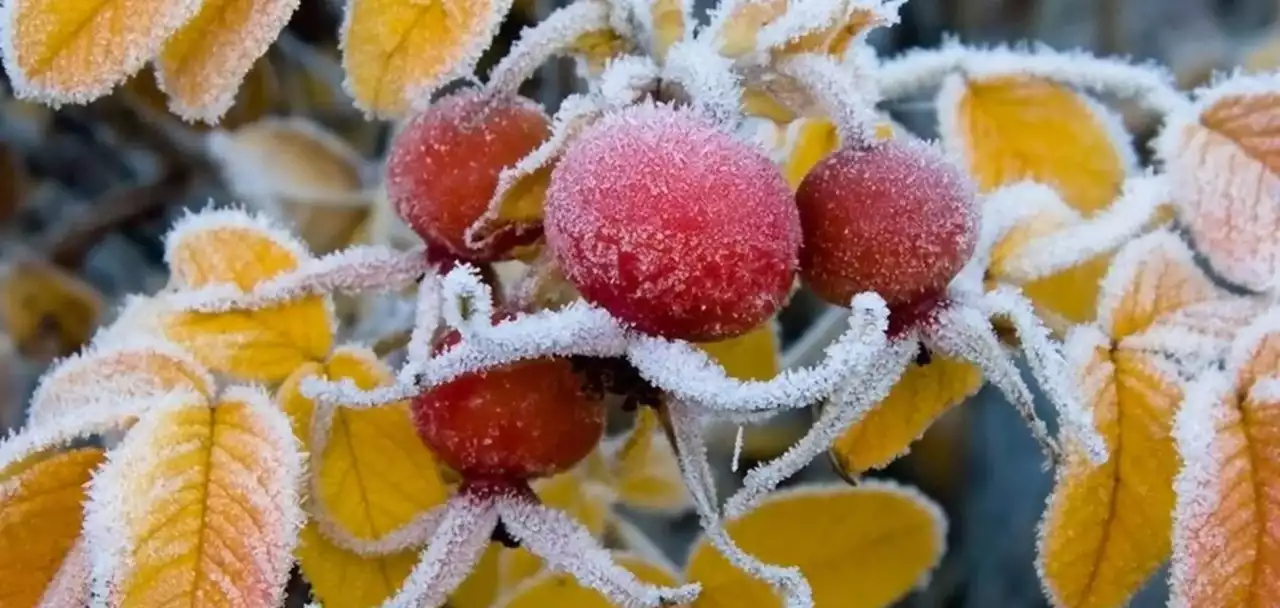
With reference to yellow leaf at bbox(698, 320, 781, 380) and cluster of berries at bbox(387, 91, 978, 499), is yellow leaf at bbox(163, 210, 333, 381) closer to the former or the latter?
cluster of berries at bbox(387, 91, 978, 499)

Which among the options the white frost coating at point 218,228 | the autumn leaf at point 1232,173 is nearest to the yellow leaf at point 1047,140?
the autumn leaf at point 1232,173

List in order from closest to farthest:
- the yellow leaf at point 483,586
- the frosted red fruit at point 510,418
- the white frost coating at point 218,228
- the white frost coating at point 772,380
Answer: the white frost coating at point 772,380, the frosted red fruit at point 510,418, the white frost coating at point 218,228, the yellow leaf at point 483,586

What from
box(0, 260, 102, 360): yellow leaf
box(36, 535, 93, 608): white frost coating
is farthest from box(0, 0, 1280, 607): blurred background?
box(36, 535, 93, 608): white frost coating

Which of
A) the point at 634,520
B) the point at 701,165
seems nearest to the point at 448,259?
the point at 701,165

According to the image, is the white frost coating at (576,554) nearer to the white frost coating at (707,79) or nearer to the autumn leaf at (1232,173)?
the white frost coating at (707,79)

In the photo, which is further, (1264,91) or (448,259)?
(1264,91)

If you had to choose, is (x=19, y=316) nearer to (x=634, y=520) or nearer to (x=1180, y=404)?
(x=634, y=520)
